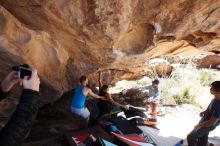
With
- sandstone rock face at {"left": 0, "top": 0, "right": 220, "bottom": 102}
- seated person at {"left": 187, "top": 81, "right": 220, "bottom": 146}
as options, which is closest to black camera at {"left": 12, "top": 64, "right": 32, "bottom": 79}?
sandstone rock face at {"left": 0, "top": 0, "right": 220, "bottom": 102}

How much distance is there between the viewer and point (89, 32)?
5.28m

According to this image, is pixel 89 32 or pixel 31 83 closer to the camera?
pixel 31 83

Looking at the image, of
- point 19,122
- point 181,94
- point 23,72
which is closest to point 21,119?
point 19,122

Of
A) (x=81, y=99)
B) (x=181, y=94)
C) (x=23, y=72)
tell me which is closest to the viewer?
(x=23, y=72)

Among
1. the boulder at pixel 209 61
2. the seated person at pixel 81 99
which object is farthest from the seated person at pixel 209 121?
the boulder at pixel 209 61

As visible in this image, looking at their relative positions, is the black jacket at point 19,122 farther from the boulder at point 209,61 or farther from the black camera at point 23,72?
the boulder at point 209,61

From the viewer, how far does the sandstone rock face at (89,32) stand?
479 cm

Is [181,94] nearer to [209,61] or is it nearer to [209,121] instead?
[209,61]

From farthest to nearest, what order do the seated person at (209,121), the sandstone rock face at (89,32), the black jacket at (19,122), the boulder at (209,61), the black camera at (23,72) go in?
the boulder at (209,61), the seated person at (209,121), the sandstone rock face at (89,32), the black camera at (23,72), the black jacket at (19,122)

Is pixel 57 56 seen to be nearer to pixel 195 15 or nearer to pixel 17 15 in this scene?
pixel 17 15

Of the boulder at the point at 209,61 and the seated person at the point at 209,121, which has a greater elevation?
the boulder at the point at 209,61

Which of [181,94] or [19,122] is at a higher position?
[19,122]

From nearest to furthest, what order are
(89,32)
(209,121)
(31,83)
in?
(31,83) < (209,121) < (89,32)

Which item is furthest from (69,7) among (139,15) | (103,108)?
(103,108)
